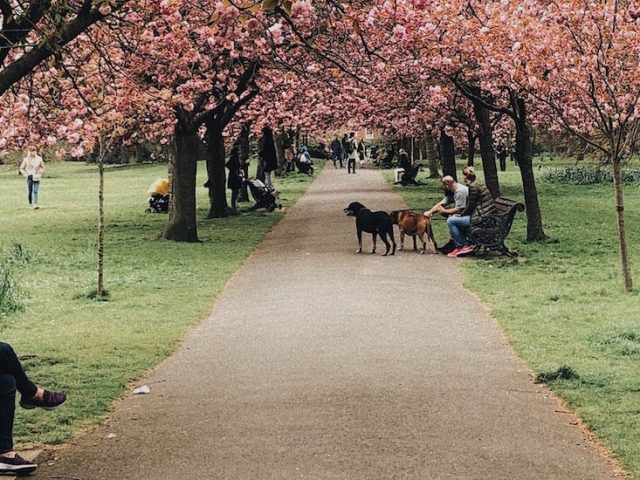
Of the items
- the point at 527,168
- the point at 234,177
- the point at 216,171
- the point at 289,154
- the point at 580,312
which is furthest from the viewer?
the point at 289,154

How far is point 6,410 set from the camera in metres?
6.41

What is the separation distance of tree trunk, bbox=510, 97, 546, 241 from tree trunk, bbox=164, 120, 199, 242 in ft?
22.8

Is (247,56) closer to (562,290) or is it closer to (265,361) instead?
(562,290)

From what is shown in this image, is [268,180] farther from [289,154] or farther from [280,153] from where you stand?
[289,154]

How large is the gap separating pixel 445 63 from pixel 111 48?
792 centimetres

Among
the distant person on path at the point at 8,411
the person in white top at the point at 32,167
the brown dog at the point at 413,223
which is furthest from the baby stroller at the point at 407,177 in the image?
the distant person on path at the point at 8,411

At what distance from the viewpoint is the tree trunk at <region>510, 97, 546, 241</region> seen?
20.1m

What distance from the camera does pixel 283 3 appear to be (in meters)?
5.66

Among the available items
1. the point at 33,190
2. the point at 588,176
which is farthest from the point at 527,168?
the point at 588,176

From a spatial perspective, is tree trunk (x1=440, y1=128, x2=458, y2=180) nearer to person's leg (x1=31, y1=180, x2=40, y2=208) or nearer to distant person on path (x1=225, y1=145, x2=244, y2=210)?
distant person on path (x1=225, y1=145, x2=244, y2=210)

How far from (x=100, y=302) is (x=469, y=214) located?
760cm

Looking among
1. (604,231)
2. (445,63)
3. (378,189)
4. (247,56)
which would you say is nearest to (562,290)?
(445,63)

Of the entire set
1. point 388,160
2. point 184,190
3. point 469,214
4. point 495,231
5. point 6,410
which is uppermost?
point 388,160

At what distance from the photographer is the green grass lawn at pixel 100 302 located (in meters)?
9.22
